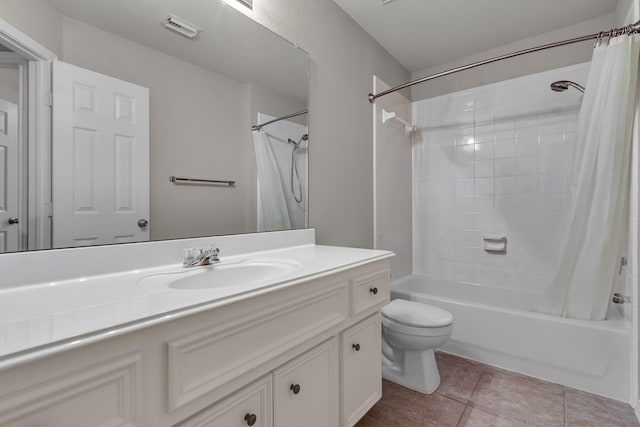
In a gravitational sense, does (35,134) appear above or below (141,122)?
below

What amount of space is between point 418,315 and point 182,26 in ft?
6.08

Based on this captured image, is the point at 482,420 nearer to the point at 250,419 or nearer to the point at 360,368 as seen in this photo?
the point at 360,368

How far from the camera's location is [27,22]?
34.2 inches

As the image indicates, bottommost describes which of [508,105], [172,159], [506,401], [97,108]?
[506,401]

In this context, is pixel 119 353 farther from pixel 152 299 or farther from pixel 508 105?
pixel 508 105

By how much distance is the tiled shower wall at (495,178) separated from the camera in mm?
2328

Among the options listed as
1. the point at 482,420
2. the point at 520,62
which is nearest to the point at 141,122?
the point at 482,420

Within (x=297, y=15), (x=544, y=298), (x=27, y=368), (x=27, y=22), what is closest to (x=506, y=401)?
(x=544, y=298)

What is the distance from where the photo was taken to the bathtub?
5.37ft

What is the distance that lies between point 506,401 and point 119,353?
190cm

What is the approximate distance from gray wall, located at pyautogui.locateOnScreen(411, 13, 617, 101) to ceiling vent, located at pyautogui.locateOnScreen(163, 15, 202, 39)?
2274mm

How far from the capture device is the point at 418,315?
1804mm

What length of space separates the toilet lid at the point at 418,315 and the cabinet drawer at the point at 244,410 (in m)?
1.01

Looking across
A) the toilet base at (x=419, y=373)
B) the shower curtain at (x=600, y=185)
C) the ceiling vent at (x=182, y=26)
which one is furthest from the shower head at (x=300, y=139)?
the shower curtain at (x=600, y=185)
